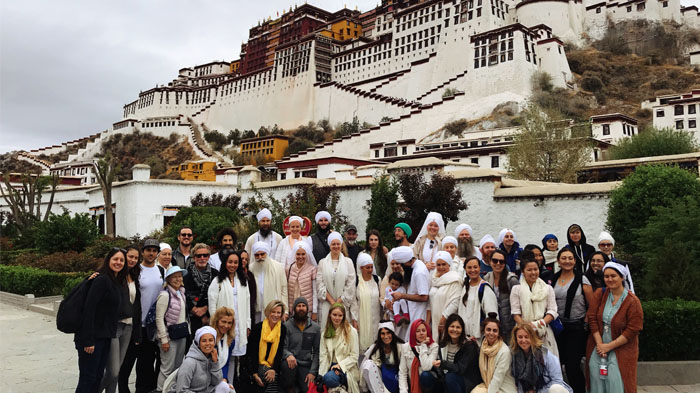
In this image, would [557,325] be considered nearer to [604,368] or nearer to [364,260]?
[604,368]

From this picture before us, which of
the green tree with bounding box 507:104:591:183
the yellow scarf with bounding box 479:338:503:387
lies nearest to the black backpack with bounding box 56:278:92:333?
the yellow scarf with bounding box 479:338:503:387

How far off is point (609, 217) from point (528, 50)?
34.7 m

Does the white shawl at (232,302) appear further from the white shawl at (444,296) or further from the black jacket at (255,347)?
the white shawl at (444,296)

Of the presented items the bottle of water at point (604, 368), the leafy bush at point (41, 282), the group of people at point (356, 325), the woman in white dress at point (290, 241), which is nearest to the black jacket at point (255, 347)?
the group of people at point (356, 325)

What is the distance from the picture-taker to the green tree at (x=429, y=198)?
14.5 m

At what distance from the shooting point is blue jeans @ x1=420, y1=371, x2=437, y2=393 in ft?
15.8

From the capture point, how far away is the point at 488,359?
4.70 metres

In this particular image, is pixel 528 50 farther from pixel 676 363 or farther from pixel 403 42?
pixel 676 363

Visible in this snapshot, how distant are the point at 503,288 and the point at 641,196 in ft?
23.9

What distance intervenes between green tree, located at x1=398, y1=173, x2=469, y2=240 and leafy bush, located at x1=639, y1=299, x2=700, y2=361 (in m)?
8.23

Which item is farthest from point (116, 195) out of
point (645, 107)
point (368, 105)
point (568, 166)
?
point (645, 107)

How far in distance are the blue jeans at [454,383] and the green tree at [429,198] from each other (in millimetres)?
9625

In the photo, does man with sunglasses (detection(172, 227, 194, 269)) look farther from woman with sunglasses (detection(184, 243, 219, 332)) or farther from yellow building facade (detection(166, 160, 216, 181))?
yellow building facade (detection(166, 160, 216, 181))

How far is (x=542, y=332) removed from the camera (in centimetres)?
496
